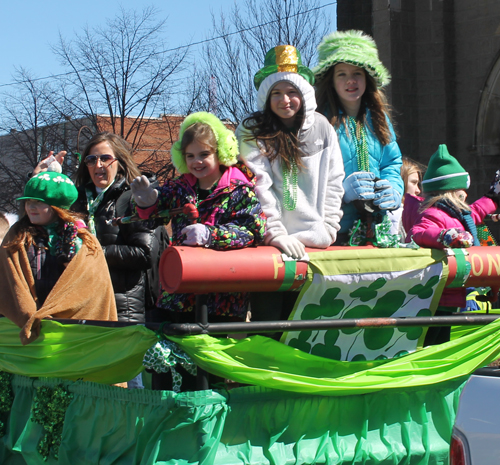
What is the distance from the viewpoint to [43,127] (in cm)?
1811

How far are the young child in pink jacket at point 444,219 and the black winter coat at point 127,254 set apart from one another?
1675 mm

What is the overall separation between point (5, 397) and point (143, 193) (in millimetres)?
1645

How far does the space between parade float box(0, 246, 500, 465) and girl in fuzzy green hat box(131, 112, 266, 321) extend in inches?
→ 7.8

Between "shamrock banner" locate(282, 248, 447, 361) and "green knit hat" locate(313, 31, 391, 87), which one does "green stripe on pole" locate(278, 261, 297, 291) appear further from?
"green knit hat" locate(313, 31, 391, 87)

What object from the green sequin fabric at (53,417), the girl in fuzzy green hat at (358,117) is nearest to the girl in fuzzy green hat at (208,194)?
the green sequin fabric at (53,417)

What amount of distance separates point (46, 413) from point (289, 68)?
2307 mm

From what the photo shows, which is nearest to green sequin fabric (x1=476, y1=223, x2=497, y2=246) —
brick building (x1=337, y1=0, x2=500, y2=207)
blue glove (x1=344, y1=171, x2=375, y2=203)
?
blue glove (x1=344, y1=171, x2=375, y2=203)

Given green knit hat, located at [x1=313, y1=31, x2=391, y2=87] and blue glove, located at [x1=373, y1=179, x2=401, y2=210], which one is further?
green knit hat, located at [x1=313, y1=31, x2=391, y2=87]

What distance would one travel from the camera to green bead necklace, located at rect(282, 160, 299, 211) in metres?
3.81

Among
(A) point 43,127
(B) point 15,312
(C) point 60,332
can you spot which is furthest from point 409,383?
Result: (A) point 43,127

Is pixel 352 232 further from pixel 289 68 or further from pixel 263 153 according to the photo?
pixel 289 68

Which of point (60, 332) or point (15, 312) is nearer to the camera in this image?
point (60, 332)

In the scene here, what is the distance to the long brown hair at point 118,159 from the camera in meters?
4.82

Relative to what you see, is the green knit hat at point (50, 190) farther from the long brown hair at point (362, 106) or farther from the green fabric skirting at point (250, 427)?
the long brown hair at point (362, 106)
